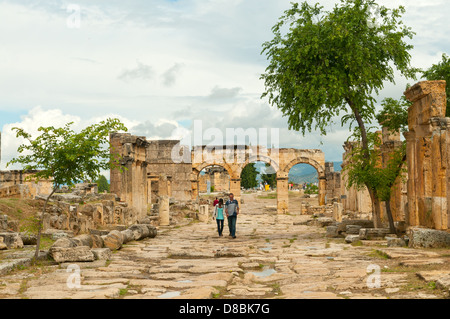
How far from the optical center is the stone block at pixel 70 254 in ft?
33.7

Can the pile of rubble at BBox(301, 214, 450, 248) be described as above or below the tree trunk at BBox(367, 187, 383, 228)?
below

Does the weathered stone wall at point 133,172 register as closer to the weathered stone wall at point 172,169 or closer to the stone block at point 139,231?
the stone block at point 139,231

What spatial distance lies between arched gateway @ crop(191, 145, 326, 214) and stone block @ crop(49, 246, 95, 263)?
2666 centimetres

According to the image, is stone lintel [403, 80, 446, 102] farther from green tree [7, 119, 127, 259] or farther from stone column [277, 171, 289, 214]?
stone column [277, 171, 289, 214]

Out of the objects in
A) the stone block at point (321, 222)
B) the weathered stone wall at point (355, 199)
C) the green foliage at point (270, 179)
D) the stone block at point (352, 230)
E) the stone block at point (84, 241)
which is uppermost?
the green foliage at point (270, 179)

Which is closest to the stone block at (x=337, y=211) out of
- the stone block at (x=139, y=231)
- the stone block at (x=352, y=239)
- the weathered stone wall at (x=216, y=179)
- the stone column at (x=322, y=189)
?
the stone block at (x=352, y=239)

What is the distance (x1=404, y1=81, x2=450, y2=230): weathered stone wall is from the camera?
39.7 ft

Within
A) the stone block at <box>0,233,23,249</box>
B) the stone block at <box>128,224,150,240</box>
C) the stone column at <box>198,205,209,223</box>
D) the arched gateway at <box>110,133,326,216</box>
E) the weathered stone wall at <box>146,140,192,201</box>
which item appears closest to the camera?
the stone block at <box>0,233,23,249</box>

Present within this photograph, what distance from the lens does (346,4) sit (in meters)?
15.9

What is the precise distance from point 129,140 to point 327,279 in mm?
13788

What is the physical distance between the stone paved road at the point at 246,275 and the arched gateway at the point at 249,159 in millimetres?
24157

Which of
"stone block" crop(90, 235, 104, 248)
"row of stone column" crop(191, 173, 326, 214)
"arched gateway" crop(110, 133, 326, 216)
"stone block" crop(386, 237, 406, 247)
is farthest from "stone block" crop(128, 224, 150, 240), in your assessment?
"row of stone column" crop(191, 173, 326, 214)
